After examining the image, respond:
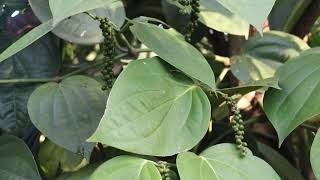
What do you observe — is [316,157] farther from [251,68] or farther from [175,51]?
[251,68]

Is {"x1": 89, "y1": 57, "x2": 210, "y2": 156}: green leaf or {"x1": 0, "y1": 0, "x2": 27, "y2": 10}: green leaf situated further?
{"x1": 0, "y1": 0, "x2": 27, "y2": 10}: green leaf

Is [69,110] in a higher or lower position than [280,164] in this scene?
higher

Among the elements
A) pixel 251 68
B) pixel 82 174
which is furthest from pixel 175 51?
pixel 251 68

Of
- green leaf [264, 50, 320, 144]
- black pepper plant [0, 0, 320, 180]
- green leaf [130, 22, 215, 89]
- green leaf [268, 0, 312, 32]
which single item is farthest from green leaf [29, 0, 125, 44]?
green leaf [268, 0, 312, 32]

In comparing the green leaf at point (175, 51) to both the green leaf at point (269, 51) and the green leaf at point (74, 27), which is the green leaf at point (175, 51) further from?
the green leaf at point (269, 51)

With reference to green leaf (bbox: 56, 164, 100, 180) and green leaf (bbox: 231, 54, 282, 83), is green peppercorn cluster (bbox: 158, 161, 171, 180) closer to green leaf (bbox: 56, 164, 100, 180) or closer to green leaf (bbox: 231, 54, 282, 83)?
green leaf (bbox: 56, 164, 100, 180)

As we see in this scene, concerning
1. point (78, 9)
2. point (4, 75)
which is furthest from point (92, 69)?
point (78, 9)
